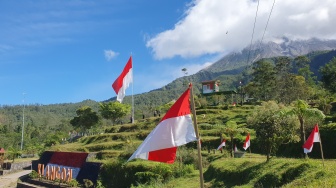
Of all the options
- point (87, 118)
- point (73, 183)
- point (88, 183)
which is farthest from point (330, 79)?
point (87, 118)

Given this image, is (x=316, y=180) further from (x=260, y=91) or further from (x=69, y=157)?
(x=260, y=91)

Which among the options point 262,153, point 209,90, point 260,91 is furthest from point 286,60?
point 262,153

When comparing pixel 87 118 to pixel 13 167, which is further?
pixel 87 118

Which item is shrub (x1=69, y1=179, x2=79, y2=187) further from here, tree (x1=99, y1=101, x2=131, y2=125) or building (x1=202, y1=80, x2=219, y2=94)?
building (x1=202, y1=80, x2=219, y2=94)

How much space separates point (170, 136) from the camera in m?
6.68

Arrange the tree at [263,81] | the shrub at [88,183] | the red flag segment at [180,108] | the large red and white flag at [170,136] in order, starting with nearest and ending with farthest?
the large red and white flag at [170,136], the red flag segment at [180,108], the shrub at [88,183], the tree at [263,81]

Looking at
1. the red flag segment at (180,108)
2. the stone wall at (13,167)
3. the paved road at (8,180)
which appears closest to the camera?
the red flag segment at (180,108)

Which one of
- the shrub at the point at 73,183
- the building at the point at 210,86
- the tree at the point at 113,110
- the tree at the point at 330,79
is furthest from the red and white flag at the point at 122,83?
the building at the point at 210,86

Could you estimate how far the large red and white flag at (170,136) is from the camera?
661 cm

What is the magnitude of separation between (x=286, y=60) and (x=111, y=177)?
55.9 meters

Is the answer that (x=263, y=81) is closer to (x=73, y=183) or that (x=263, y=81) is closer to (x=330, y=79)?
(x=330, y=79)

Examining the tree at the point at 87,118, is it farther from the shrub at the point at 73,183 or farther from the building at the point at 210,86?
the shrub at the point at 73,183

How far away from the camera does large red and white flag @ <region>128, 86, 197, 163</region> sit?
6613 millimetres

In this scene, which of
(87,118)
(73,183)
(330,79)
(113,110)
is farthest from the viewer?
(87,118)
